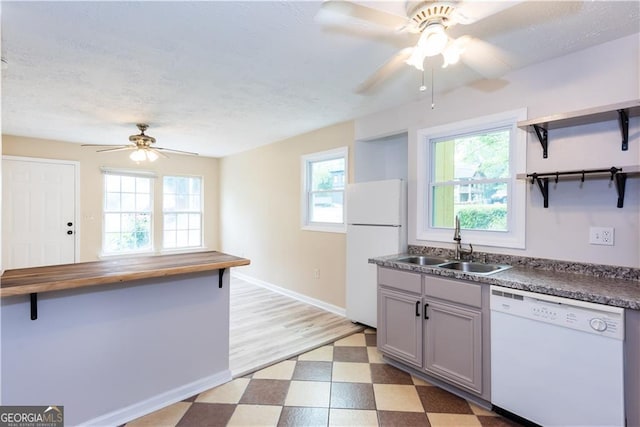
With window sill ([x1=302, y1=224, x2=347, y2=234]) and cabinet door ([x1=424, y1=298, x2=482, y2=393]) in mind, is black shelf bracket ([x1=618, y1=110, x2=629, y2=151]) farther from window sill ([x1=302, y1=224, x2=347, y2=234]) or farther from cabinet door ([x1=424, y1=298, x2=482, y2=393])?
window sill ([x1=302, y1=224, x2=347, y2=234])

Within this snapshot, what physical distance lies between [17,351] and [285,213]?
3.43 metres

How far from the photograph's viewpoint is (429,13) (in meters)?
1.44

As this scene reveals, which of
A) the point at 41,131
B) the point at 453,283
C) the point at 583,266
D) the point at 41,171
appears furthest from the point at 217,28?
the point at 41,171

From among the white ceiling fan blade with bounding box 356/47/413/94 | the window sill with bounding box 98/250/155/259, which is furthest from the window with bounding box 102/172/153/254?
the white ceiling fan blade with bounding box 356/47/413/94

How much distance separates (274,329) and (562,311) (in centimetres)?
262

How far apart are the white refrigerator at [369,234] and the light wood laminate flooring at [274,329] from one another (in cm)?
32

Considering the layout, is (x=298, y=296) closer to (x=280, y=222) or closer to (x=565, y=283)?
(x=280, y=222)

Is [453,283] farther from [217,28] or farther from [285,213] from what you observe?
[285,213]

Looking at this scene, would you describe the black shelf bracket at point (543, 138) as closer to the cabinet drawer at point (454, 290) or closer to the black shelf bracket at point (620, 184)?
the black shelf bracket at point (620, 184)

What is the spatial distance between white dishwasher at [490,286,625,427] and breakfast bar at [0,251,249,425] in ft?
6.04

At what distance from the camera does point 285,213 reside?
4.80m

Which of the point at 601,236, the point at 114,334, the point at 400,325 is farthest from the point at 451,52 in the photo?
the point at 114,334

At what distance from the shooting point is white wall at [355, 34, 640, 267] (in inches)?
76.1

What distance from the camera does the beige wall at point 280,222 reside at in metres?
4.02
